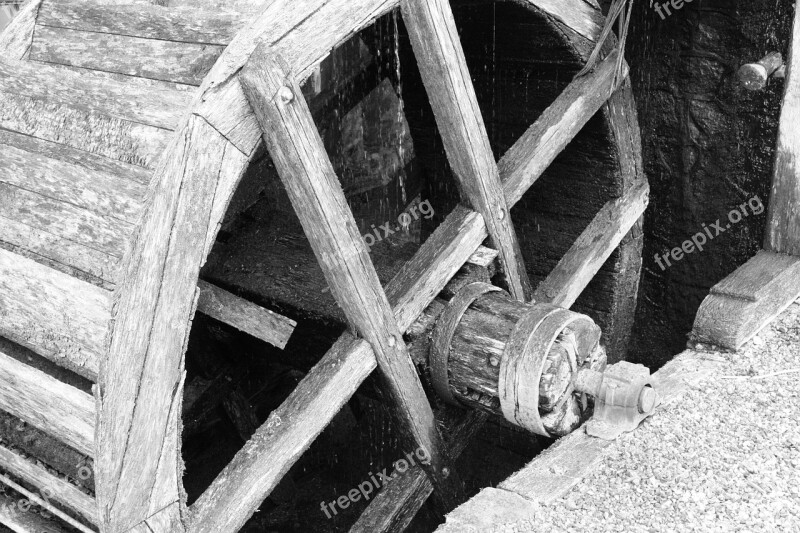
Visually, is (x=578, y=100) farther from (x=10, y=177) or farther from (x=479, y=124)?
(x=10, y=177)

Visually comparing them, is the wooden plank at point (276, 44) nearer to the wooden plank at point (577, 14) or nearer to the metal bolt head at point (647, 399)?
the wooden plank at point (577, 14)

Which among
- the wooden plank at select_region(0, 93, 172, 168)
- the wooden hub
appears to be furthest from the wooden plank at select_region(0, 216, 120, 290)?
the wooden hub

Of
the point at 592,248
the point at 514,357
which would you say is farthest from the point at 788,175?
the point at 514,357

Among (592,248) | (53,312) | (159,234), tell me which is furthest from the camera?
(592,248)

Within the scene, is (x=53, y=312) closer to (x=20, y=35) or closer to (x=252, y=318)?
(x=252, y=318)

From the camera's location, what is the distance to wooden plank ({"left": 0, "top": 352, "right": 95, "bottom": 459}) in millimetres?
2393

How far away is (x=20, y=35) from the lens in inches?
121

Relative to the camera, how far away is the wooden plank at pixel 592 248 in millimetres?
4117

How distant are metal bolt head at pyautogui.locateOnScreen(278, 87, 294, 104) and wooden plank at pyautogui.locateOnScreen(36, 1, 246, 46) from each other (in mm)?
226

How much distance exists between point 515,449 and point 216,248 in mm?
2280

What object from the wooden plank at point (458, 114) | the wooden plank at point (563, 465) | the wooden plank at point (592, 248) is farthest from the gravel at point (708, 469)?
the wooden plank at point (458, 114)

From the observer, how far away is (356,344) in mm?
2996

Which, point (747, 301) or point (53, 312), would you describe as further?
point (747, 301)

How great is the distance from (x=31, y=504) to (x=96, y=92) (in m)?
1.46
